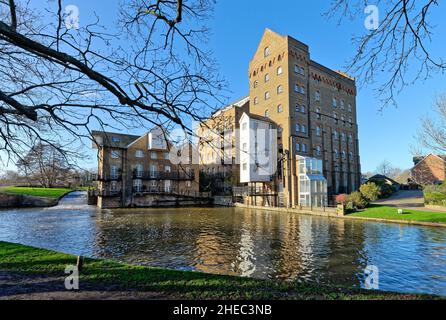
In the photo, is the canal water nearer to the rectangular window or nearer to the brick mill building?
the rectangular window

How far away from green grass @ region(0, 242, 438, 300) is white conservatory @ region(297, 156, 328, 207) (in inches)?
970

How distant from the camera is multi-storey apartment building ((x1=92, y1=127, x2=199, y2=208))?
34219mm

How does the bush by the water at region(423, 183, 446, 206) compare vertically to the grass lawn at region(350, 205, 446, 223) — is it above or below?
above

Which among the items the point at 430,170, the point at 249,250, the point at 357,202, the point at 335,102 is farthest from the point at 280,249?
the point at 430,170

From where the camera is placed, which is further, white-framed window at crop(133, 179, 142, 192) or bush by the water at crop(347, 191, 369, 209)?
white-framed window at crop(133, 179, 142, 192)

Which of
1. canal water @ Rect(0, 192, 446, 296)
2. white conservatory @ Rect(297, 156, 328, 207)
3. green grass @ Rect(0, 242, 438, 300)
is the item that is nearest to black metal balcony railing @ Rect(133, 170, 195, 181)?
white conservatory @ Rect(297, 156, 328, 207)

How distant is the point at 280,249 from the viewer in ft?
36.2

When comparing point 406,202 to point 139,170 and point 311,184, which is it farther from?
point 139,170

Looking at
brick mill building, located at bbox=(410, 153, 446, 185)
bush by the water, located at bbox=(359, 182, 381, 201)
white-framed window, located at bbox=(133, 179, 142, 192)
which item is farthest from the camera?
brick mill building, located at bbox=(410, 153, 446, 185)

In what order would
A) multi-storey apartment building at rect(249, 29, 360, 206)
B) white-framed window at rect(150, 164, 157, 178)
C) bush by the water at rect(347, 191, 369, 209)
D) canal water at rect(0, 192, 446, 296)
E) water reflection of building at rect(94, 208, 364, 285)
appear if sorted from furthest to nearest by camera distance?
1. white-framed window at rect(150, 164, 157, 178)
2. multi-storey apartment building at rect(249, 29, 360, 206)
3. bush by the water at rect(347, 191, 369, 209)
4. water reflection of building at rect(94, 208, 364, 285)
5. canal water at rect(0, 192, 446, 296)

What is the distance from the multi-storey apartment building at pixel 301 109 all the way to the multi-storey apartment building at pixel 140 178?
1315 centimetres

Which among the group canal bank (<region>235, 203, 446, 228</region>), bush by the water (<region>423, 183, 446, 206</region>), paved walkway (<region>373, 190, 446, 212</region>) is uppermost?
bush by the water (<region>423, 183, 446, 206</region>)

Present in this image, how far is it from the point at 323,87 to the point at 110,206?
111 ft
